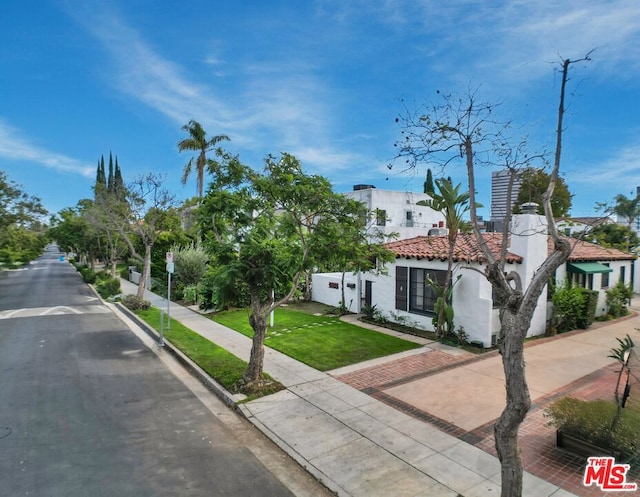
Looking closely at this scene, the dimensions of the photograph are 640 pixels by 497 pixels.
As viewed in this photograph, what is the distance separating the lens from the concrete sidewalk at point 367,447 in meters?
5.38

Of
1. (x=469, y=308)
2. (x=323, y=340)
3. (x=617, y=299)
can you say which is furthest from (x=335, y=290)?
(x=617, y=299)

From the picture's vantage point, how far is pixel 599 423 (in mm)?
5977

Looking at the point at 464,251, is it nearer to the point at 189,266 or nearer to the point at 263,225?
the point at 263,225

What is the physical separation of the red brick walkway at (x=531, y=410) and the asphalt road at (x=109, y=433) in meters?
3.32

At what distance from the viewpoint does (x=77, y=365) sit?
1094 centimetres

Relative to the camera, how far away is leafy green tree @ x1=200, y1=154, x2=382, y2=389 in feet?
28.4

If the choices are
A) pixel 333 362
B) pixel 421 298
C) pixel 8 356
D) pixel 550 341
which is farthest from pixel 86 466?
pixel 550 341

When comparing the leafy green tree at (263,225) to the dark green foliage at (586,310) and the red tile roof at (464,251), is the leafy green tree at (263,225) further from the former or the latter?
the dark green foliage at (586,310)

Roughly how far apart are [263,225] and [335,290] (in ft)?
34.5

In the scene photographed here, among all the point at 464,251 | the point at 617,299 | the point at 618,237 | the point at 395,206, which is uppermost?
the point at 395,206

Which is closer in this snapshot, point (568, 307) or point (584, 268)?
point (568, 307)

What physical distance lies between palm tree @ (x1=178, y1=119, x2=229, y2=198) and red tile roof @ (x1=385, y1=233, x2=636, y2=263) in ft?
55.5

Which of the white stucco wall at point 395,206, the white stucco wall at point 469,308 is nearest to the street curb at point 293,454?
the white stucco wall at point 469,308

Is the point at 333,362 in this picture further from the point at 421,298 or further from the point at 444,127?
the point at 444,127
